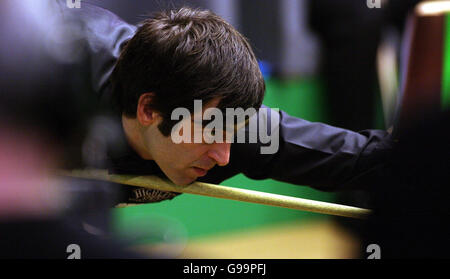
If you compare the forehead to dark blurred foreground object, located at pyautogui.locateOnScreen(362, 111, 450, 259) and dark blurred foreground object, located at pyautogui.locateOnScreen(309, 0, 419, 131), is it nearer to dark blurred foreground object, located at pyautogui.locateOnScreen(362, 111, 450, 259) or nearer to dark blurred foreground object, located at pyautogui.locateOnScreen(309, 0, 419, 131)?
dark blurred foreground object, located at pyautogui.locateOnScreen(362, 111, 450, 259)

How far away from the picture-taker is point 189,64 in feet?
2.95

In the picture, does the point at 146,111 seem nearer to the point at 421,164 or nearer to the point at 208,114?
the point at 208,114

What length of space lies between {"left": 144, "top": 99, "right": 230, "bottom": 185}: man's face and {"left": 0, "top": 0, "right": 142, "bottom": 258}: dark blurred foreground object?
0.43ft

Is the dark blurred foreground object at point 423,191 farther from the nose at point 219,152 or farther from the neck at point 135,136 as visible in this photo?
the neck at point 135,136

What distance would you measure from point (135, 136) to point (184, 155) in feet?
0.41

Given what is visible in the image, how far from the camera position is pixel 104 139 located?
1002mm

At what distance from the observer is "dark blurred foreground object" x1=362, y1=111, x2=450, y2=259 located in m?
0.95

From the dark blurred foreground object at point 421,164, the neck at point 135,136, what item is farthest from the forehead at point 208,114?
the dark blurred foreground object at point 421,164

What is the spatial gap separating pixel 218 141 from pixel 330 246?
131 centimetres

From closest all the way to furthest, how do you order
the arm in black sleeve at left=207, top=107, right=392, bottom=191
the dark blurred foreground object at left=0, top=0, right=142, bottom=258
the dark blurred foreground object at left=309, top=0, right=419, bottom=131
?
the dark blurred foreground object at left=0, top=0, right=142, bottom=258 < the arm in black sleeve at left=207, top=107, right=392, bottom=191 < the dark blurred foreground object at left=309, top=0, right=419, bottom=131

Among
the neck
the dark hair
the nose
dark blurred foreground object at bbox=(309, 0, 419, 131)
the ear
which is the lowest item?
the nose

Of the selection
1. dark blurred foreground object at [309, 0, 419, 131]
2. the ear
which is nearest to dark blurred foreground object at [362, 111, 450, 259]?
the ear

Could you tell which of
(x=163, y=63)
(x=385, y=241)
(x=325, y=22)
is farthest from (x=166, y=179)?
(x=325, y=22)

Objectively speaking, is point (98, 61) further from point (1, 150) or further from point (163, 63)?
point (1, 150)
